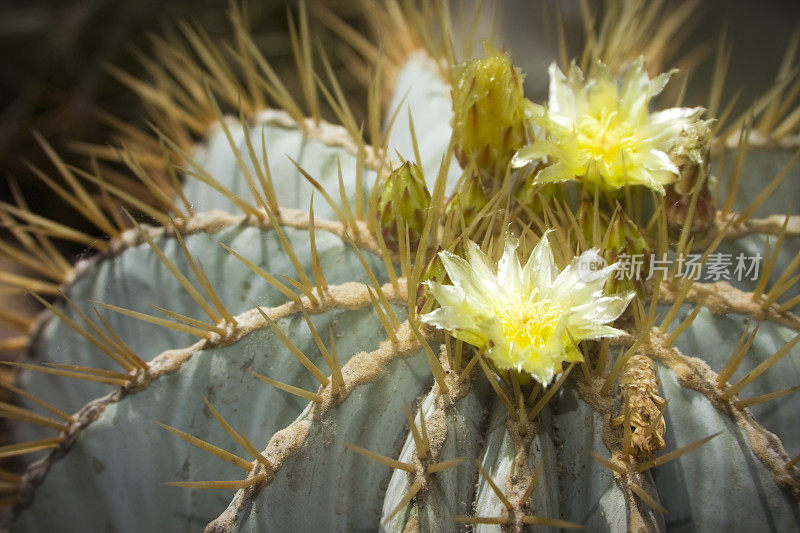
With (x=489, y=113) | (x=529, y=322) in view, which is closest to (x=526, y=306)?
(x=529, y=322)

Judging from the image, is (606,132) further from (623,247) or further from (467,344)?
(467,344)

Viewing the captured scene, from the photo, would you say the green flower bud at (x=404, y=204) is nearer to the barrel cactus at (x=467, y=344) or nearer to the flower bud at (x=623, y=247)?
the barrel cactus at (x=467, y=344)

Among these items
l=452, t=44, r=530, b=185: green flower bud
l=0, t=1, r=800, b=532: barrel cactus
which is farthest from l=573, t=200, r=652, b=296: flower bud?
l=452, t=44, r=530, b=185: green flower bud

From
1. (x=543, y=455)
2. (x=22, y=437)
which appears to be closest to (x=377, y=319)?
(x=543, y=455)

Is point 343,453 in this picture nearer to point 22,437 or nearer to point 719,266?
point 719,266

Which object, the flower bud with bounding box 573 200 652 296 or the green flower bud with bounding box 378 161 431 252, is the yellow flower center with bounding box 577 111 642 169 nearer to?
the flower bud with bounding box 573 200 652 296

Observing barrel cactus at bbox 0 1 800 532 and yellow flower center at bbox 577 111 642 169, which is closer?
barrel cactus at bbox 0 1 800 532
